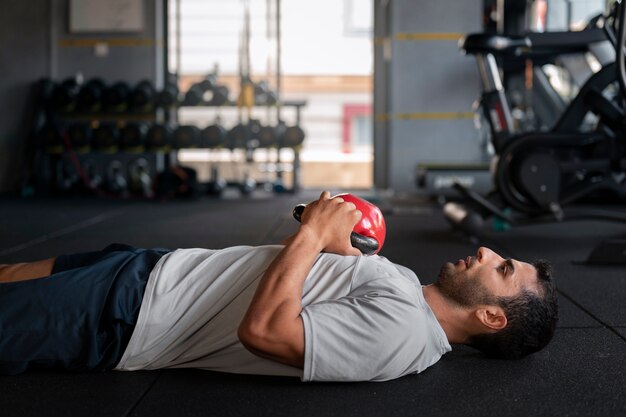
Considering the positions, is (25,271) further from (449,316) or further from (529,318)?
(529,318)

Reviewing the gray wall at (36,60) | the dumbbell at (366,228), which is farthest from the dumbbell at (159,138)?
the dumbbell at (366,228)

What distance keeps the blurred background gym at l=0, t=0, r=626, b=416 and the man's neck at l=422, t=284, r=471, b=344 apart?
0.35 feet

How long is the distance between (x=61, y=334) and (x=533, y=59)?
4416 millimetres

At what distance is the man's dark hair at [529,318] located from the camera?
1.55m

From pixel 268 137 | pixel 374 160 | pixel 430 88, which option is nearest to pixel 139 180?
pixel 268 137

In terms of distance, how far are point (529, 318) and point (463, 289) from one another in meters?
0.16

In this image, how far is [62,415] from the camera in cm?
139

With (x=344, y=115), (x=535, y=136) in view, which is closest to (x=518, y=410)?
(x=535, y=136)

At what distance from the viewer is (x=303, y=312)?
1389 mm

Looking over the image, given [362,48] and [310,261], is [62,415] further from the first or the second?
[362,48]

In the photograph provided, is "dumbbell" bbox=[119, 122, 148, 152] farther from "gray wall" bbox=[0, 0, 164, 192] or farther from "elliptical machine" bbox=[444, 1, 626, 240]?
"elliptical machine" bbox=[444, 1, 626, 240]

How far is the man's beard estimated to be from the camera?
1572mm

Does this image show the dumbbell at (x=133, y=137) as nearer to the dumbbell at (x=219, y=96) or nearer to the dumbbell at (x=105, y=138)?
the dumbbell at (x=105, y=138)

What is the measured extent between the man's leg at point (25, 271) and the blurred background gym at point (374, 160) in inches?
9.4
